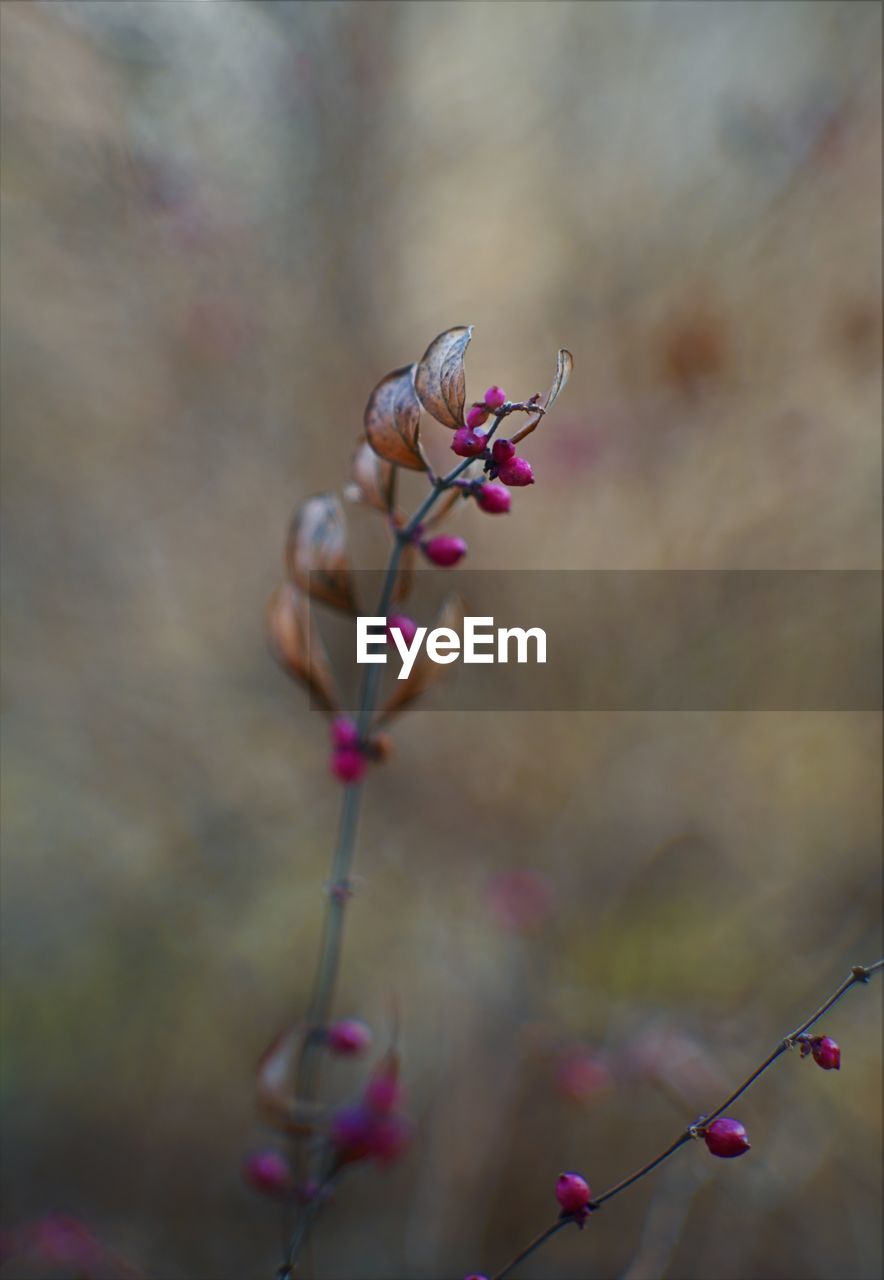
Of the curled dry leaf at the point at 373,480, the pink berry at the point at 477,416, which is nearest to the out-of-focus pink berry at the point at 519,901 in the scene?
the curled dry leaf at the point at 373,480

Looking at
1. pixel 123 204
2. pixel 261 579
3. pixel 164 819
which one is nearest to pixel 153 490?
pixel 261 579

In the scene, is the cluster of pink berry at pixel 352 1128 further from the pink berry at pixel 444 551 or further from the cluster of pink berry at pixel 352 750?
the pink berry at pixel 444 551

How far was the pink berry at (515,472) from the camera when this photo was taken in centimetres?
71

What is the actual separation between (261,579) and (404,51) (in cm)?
115

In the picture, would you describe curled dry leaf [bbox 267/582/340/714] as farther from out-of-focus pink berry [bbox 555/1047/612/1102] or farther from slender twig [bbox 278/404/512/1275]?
out-of-focus pink berry [bbox 555/1047/612/1102]

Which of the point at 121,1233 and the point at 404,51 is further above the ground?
the point at 404,51

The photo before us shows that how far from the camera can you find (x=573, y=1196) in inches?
29.7

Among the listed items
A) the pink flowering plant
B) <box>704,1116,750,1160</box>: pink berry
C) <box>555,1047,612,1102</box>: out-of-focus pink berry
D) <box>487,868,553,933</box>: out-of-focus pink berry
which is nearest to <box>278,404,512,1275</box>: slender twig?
the pink flowering plant

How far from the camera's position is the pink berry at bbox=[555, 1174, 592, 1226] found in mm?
748

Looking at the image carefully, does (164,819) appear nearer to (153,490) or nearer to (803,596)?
(153,490)

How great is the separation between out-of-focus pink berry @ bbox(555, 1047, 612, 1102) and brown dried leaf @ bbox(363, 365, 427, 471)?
1.31 metres

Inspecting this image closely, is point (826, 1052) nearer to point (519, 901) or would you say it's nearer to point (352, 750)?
point (352, 750)

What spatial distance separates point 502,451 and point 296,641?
292 millimetres

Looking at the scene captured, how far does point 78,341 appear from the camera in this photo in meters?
1.91
